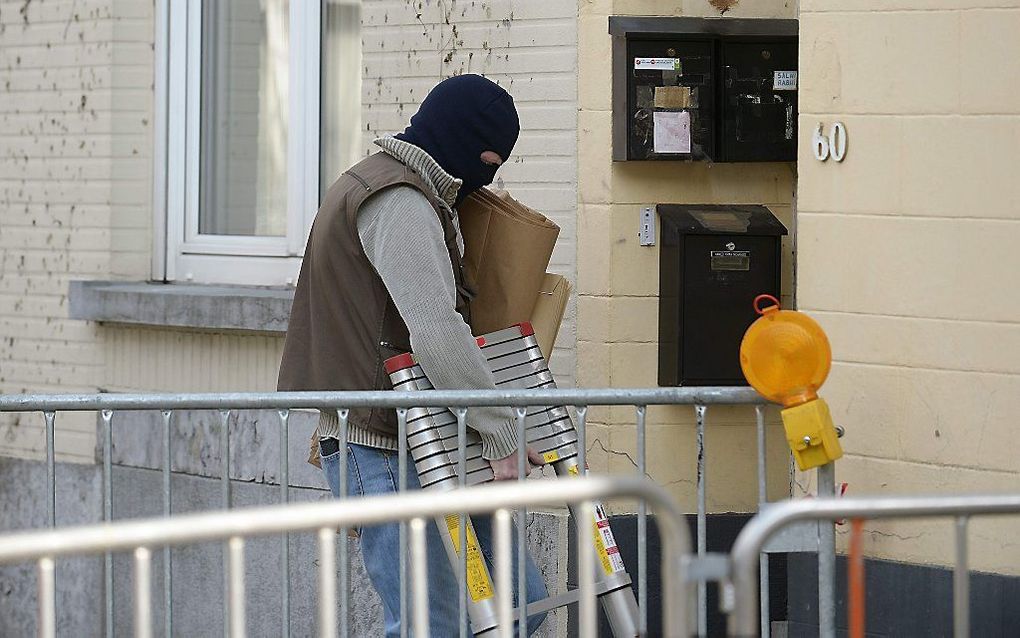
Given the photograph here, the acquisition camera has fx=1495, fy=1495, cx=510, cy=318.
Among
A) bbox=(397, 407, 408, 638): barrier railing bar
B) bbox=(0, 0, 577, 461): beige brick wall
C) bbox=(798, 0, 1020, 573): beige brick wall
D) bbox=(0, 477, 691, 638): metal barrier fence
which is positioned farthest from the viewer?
bbox=(0, 0, 577, 461): beige brick wall

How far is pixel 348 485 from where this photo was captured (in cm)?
396

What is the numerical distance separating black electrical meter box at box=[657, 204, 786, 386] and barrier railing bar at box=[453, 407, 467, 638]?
1.32 meters

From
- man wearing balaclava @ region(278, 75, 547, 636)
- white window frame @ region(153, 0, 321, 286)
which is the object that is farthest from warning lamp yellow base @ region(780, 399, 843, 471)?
white window frame @ region(153, 0, 321, 286)

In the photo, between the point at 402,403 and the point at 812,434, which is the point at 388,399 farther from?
the point at 812,434

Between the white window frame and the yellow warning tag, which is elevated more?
the white window frame

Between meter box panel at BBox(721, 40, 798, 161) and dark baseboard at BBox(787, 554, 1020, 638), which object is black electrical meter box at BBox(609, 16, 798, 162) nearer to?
meter box panel at BBox(721, 40, 798, 161)

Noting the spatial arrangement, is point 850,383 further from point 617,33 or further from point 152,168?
point 152,168

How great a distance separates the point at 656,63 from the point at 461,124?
4.41ft

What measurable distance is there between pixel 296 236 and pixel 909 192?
2.63 metres

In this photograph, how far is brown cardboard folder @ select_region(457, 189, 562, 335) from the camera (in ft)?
13.3

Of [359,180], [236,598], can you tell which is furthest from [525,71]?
[236,598]

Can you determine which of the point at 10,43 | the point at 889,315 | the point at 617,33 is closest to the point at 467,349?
the point at 889,315

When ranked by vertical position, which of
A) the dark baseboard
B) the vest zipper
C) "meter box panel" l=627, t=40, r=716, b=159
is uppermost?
"meter box panel" l=627, t=40, r=716, b=159

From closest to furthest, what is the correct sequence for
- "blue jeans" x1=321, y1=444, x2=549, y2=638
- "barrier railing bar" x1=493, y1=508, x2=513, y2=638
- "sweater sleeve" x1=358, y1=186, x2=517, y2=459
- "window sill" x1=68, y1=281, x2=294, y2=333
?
"barrier railing bar" x1=493, y1=508, x2=513, y2=638
"sweater sleeve" x1=358, y1=186, x2=517, y2=459
"blue jeans" x1=321, y1=444, x2=549, y2=638
"window sill" x1=68, y1=281, x2=294, y2=333
